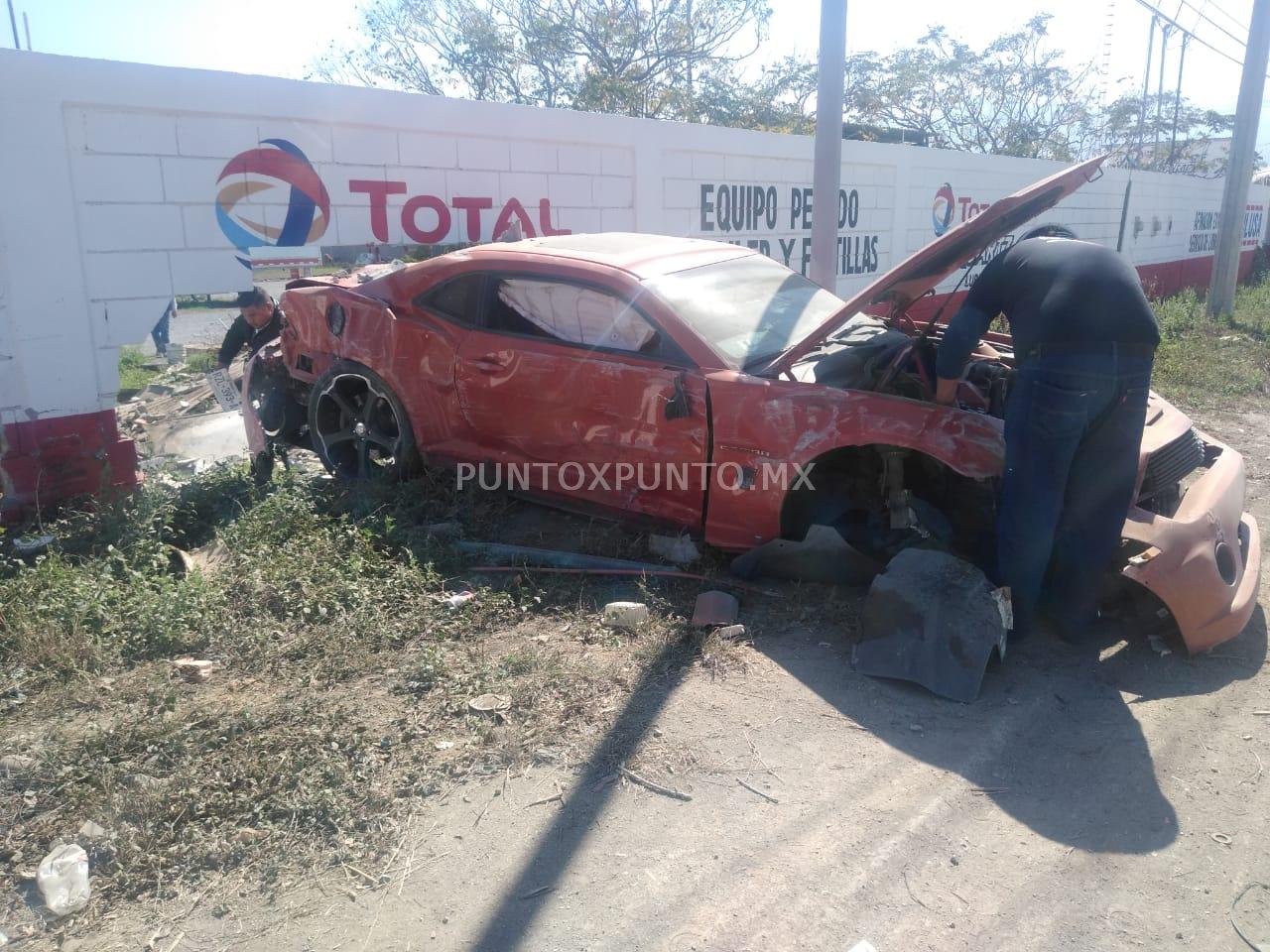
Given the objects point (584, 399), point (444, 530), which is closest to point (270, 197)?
point (444, 530)

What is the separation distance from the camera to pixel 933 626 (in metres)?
3.67

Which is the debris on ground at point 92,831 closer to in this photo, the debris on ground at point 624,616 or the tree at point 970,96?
the debris on ground at point 624,616

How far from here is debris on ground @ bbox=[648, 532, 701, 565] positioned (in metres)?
4.71

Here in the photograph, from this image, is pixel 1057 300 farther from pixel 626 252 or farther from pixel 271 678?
pixel 271 678

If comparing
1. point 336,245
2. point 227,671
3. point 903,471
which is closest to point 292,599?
point 227,671

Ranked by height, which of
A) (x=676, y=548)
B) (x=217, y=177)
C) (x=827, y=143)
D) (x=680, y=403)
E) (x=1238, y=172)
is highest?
(x=1238, y=172)

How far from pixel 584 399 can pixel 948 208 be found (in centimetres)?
1021

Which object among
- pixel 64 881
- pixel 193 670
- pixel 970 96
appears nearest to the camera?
pixel 64 881

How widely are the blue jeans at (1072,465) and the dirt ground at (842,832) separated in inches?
16.9

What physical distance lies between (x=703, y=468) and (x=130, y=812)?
103 inches

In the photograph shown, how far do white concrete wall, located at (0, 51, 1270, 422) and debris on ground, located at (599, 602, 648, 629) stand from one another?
3.81 metres

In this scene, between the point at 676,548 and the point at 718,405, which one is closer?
the point at 718,405

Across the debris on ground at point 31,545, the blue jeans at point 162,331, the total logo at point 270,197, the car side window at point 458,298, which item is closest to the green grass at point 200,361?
the blue jeans at point 162,331

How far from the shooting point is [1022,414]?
3680 millimetres
